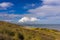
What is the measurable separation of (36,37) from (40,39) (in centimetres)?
43

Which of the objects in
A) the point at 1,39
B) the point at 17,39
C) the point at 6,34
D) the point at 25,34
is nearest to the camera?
the point at 1,39

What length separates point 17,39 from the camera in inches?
660

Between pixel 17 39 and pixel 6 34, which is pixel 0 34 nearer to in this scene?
pixel 6 34

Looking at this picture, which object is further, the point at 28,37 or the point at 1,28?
the point at 28,37

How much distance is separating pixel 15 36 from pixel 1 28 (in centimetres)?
134

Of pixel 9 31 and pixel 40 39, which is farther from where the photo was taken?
pixel 40 39

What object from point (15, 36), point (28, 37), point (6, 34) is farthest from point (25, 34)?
point (6, 34)

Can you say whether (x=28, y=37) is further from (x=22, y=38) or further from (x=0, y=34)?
(x=0, y=34)

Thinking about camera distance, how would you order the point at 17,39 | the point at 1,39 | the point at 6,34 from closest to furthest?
the point at 1,39 → the point at 6,34 → the point at 17,39

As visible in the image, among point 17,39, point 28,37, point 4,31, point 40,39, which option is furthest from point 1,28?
point 40,39

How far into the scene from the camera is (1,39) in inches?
573

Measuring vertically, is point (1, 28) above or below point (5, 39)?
above

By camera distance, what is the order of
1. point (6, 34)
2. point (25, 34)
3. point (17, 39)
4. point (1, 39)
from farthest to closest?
1. point (25, 34)
2. point (17, 39)
3. point (6, 34)
4. point (1, 39)

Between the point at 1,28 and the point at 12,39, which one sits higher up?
the point at 1,28
